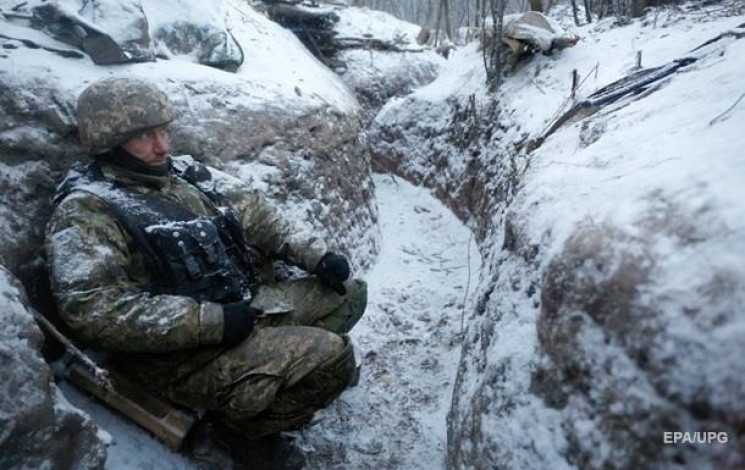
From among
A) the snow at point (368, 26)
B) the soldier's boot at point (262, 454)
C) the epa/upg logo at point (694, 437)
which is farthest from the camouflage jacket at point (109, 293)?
the snow at point (368, 26)

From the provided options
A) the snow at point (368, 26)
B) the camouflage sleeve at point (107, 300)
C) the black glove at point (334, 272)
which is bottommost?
the black glove at point (334, 272)

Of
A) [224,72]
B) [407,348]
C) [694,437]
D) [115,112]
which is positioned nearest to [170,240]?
[115,112]

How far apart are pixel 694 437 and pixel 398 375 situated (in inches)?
103

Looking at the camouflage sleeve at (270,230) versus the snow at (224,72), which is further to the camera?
the snow at (224,72)

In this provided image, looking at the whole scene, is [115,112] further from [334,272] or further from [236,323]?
[334,272]

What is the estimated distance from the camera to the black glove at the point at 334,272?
343 cm

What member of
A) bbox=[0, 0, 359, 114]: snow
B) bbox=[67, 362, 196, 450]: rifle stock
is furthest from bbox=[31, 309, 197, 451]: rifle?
bbox=[0, 0, 359, 114]: snow

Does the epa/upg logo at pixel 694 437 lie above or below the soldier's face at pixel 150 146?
below

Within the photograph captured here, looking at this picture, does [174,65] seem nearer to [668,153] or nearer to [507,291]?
[507,291]

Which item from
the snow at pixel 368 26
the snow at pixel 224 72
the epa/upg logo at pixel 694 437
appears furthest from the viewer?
the snow at pixel 368 26

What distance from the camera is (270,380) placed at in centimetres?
267

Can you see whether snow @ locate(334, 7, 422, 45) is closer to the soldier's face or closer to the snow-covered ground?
the snow-covered ground

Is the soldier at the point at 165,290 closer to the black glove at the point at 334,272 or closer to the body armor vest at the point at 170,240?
the body armor vest at the point at 170,240

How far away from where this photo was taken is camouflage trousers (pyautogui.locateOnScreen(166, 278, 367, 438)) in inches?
104
